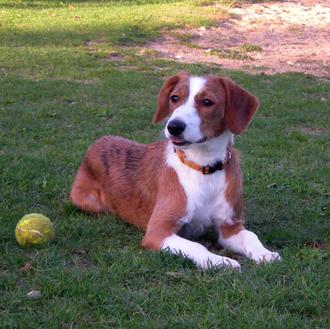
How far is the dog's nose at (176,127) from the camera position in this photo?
4996 millimetres

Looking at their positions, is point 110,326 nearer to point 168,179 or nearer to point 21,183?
point 168,179

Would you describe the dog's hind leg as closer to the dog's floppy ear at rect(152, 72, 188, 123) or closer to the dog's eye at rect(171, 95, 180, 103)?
the dog's floppy ear at rect(152, 72, 188, 123)

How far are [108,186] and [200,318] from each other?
245cm

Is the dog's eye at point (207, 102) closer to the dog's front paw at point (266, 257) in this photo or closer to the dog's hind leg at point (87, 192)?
the dog's front paw at point (266, 257)

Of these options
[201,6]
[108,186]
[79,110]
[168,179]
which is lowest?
[201,6]

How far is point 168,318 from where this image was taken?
4012mm

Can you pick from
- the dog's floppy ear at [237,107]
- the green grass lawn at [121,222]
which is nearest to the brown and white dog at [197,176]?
the dog's floppy ear at [237,107]

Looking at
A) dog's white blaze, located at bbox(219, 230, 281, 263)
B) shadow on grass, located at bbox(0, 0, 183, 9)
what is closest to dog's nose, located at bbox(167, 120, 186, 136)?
dog's white blaze, located at bbox(219, 230, 281, 263)

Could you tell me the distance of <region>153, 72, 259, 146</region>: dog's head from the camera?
16.9 feet

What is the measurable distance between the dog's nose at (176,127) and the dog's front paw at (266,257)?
1050 mm

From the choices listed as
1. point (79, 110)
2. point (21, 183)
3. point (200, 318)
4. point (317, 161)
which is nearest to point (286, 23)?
point (79, 110)

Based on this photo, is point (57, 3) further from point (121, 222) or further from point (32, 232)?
point (32, 232)

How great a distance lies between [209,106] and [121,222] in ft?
4.51

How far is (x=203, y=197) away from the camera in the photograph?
5414 mm
